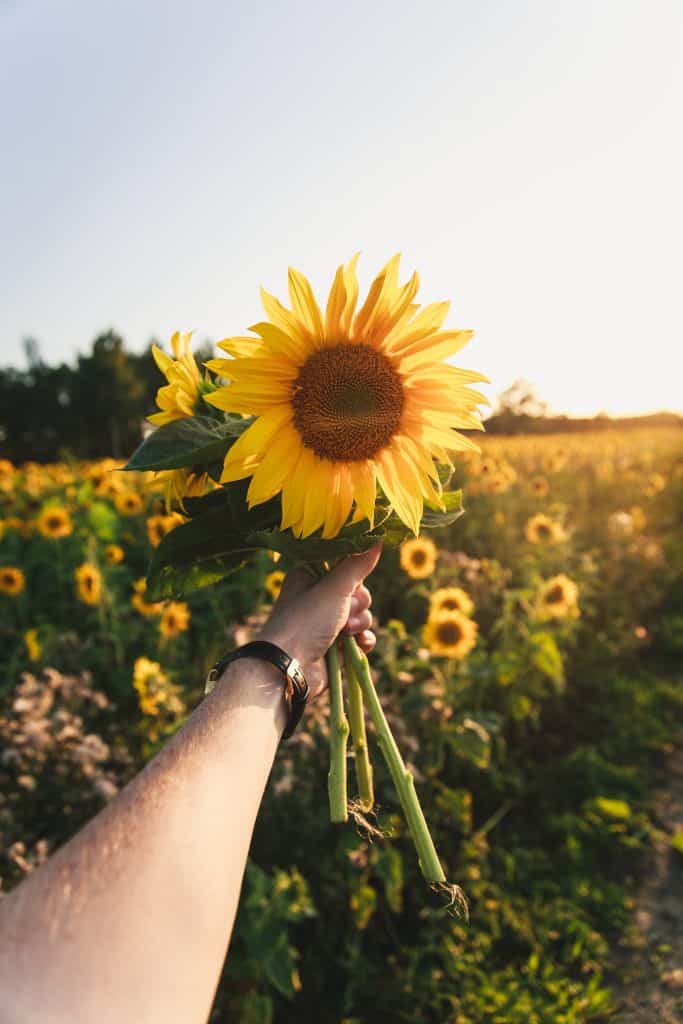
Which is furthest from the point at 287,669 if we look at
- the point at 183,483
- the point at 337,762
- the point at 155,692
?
the point at 155,692

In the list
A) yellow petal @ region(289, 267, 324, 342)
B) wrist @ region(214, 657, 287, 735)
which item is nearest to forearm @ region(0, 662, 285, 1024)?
wrist @ region(214, 657, 287, 735)

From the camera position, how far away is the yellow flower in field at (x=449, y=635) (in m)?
3.36

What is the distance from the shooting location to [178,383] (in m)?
1.40

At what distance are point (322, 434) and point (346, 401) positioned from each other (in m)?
0.08

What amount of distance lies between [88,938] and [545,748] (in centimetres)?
365

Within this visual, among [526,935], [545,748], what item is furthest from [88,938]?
[545,748]

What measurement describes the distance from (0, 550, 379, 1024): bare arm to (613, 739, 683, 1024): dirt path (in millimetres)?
1980

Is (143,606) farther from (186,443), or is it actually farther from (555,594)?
(186,443)

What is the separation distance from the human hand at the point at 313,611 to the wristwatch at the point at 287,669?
1.7 inches

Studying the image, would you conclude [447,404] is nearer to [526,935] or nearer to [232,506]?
[232,506]

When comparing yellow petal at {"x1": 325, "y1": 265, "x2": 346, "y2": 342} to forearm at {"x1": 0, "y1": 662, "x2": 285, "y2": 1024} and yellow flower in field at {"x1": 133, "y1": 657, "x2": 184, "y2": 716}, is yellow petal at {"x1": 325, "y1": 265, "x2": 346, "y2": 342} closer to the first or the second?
forearm at {"x1": 0, "y1": 662, "x2": 285, "y2": 1024}

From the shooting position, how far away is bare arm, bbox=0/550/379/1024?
77cm

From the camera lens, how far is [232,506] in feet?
4.51

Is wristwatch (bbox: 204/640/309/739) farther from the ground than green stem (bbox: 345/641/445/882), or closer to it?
farther from the ground
